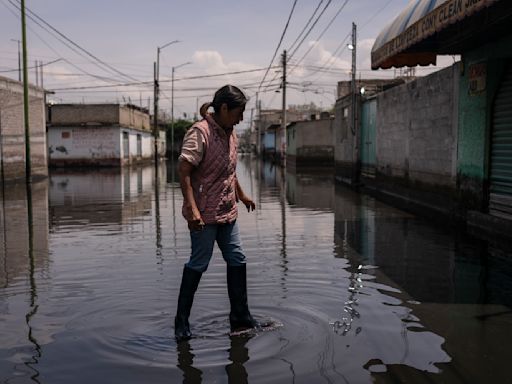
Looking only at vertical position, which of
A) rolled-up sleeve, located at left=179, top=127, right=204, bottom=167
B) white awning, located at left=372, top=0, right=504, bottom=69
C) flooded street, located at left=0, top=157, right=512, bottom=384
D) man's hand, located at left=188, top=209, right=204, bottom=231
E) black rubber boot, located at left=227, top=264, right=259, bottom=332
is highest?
white awning, located at left=372, top=0, right=504, bottom=69

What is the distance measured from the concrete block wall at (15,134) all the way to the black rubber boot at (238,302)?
20166 millimetres

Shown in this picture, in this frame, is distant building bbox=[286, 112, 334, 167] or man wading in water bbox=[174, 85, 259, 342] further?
distant building bbox=[286, 112, 334, 167]

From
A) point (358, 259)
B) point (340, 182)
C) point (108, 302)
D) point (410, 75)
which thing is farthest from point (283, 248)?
point (410, 75)

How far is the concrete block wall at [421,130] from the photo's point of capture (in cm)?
1125

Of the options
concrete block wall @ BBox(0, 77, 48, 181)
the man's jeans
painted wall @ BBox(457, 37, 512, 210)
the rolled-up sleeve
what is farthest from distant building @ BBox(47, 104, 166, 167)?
the rolled-up sleeve

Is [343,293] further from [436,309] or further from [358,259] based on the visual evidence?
[358,259]

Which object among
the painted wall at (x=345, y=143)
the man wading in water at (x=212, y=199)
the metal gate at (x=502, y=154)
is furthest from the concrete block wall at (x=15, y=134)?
the man wading in water at (x=212, y=199)

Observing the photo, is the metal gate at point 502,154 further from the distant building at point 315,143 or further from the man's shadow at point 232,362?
the distant building at point 315,143

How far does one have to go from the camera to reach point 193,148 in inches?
159

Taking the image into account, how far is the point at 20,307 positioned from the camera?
4.89 metres

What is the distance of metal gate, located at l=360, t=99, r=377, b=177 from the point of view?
19077mm

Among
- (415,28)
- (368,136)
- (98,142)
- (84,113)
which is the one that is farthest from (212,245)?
(84,113)

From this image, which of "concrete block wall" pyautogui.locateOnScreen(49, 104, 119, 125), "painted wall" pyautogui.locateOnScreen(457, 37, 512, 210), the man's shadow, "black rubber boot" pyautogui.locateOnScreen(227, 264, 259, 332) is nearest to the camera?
the man's shadow

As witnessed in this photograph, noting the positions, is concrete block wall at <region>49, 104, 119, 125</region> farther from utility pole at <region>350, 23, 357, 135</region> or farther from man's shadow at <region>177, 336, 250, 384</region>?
man's shadow at <region>177, 336, 250, 384</region>
